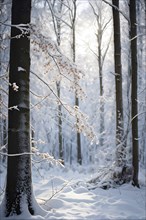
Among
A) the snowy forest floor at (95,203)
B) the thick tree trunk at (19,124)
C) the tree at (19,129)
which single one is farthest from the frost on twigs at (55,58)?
the snowy forest floor at (95,203)

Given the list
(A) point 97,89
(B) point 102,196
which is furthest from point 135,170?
(A) point 97,89

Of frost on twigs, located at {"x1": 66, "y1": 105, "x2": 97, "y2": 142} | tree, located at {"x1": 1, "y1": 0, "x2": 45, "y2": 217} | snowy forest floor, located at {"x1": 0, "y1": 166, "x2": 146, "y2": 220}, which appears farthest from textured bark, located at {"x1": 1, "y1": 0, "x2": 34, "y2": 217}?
frost on twigs, located at {"x1": 66, "y1": 105, "x2": 97, "y2": 142}

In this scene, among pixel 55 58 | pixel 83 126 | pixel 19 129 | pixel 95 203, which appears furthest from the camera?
pixel 95 203

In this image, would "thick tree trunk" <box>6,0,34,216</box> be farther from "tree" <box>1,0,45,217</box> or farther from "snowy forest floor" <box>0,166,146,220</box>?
"snowy forest floor" <box>0,166,146,220</box>

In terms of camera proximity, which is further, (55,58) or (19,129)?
(55,58)

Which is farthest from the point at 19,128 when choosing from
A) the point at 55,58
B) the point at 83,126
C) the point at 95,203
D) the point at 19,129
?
the point at 95,203

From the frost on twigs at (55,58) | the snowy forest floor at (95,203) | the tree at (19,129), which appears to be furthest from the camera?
the snowy forest floor at (95,203)

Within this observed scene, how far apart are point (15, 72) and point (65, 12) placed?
16.1 meters

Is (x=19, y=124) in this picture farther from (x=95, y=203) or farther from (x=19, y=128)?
(x=95, y=203)

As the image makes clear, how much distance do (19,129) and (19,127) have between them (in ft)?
0.12

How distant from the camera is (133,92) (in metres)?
9.46

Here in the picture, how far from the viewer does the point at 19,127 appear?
538cm

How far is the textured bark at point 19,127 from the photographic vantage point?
527 centimetres

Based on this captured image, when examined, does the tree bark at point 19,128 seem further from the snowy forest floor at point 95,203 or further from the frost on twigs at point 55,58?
the snowy forest floor at point 95,203
